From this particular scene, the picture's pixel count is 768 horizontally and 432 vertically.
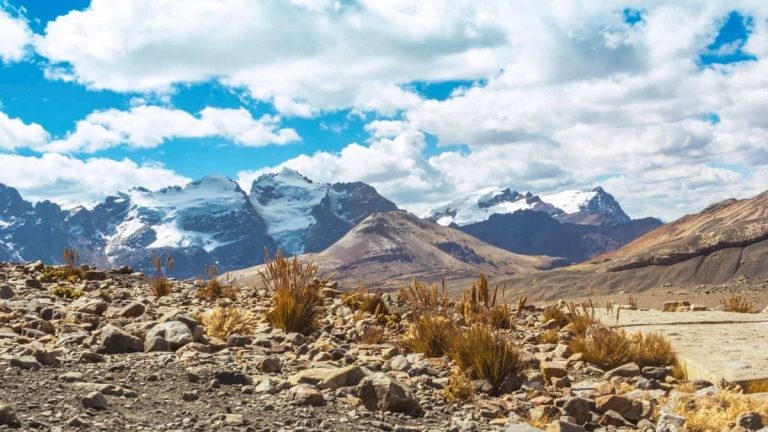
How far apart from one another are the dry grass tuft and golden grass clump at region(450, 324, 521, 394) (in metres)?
9.22

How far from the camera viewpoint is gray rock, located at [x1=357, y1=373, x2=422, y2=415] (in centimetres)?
766

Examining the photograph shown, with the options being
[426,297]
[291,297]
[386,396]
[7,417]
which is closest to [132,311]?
[291,297]

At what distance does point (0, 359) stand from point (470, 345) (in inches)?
231

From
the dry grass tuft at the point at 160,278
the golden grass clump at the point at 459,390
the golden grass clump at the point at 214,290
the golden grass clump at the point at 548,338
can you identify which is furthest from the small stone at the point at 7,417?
the golden grass clump at the point at 214,290

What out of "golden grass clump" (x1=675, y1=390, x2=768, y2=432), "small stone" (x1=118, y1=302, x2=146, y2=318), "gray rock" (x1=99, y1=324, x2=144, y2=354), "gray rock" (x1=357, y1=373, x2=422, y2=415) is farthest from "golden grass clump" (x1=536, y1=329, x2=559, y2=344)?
"gray rock" (x1=99, y1=324, x2=144, y2=354)

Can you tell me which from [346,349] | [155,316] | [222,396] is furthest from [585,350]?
[155,316]

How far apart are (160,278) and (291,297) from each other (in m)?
6.82

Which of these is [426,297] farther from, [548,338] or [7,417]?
[7,417]

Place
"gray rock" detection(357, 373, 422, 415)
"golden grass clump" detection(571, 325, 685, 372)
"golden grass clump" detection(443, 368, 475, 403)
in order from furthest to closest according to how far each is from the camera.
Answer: "golden grass clump" detection(571, 325, 685, 372)
"golden grass clump" detection(443, 368, 475, 403)
"gray rock" detection(357, 373, 422, 415)

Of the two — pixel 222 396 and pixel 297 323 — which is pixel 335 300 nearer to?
pixel 297 323

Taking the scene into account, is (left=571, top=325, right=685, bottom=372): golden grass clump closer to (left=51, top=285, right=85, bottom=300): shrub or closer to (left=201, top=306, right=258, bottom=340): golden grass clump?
(left=201, top=306, right=258, bottom=340): golden grass clump

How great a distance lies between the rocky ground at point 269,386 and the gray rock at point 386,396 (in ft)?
0.04

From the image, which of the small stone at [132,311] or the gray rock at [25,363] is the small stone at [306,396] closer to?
the gray rock at [25,363]

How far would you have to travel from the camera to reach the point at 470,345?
382 inches
